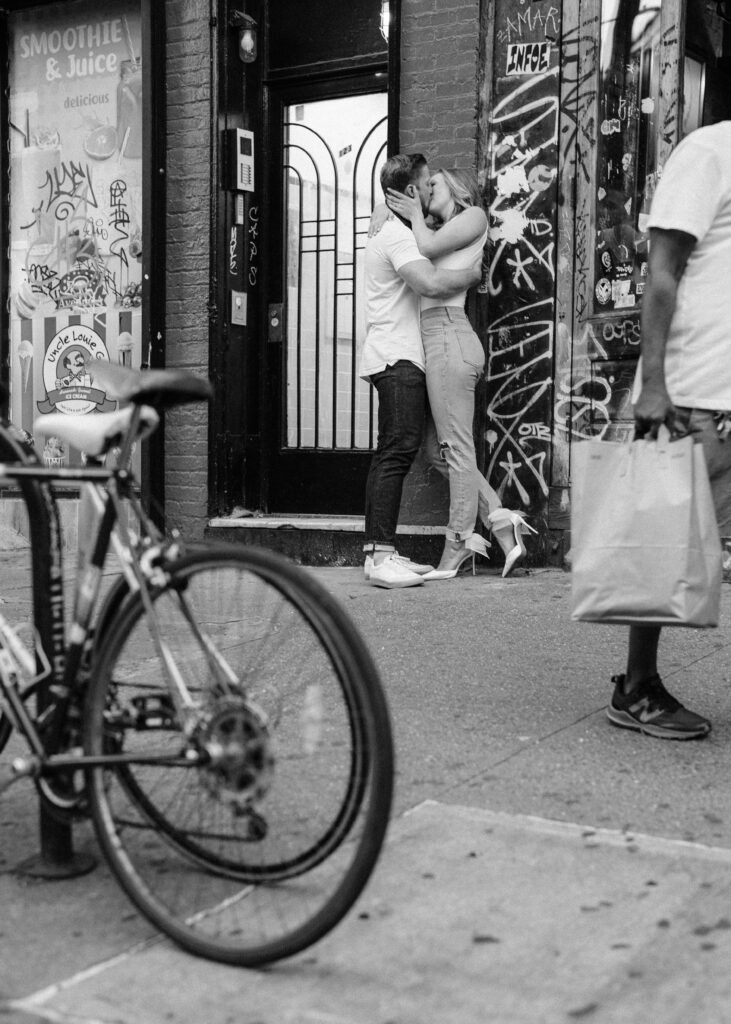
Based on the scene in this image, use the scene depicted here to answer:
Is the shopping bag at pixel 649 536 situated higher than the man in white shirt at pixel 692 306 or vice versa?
the man in white shirt at pixel 692 306

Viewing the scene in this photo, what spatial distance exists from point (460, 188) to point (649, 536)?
390 centimetres

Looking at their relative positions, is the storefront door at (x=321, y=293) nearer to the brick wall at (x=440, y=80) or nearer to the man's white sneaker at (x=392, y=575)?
the brick wall at (x=440, y=80)

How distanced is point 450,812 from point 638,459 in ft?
3.69

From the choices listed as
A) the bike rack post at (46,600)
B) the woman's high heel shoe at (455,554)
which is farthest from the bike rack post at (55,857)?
the woman's high heel shoe at (455,554)

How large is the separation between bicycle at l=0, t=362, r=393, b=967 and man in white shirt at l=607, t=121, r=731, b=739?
5.13ft

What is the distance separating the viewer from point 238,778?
2.56 meters

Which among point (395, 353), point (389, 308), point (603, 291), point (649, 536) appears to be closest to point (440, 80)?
point (389, 308)

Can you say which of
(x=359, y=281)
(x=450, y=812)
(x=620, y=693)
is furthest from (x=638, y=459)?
(x=359, y=281)

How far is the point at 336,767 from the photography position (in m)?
2.73

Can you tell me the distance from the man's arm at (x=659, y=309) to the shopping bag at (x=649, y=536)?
0.37 feet

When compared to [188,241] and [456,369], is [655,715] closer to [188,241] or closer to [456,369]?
[456,369]

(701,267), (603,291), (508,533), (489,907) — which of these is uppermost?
(603,291)

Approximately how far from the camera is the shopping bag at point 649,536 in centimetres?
368

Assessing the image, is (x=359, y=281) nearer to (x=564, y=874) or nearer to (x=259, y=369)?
(x=259, y=369)
